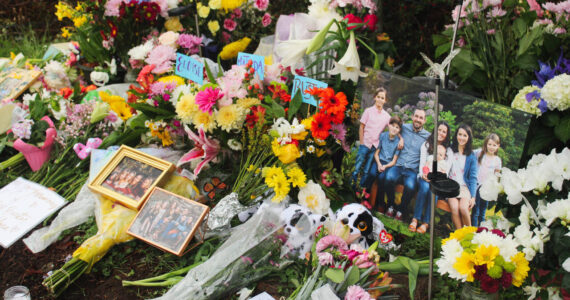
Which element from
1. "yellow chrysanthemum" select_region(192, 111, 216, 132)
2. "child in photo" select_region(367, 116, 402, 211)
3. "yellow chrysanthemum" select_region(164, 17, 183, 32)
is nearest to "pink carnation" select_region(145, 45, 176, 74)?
"yellow chrysanthemum" select_region(164, 17, 183, 32)

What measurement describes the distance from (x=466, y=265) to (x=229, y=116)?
1.30 meters

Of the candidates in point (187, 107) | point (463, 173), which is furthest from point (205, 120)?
point (463, 173)

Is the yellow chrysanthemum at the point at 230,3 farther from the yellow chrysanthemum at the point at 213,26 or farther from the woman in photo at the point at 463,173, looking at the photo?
the woman in photo at the point at 463,173

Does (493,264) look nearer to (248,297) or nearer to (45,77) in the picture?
(248,297)

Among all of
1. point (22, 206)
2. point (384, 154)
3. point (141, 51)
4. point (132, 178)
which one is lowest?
point (22, 206)

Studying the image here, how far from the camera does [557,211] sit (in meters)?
1.32

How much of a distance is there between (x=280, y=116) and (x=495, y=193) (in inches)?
44.3

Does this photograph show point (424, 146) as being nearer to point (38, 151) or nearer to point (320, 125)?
point (320, 125)

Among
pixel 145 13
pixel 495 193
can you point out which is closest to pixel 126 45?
pixel 145 13

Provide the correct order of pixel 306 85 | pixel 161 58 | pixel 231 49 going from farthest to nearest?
pixel 231 49, pixel 161 58, pixel 306 85

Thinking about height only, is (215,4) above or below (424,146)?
above

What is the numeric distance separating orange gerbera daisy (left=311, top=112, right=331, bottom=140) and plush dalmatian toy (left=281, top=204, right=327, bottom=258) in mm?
378

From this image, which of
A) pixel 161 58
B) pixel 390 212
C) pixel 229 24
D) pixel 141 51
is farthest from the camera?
pixel 229 24

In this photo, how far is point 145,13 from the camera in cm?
325
